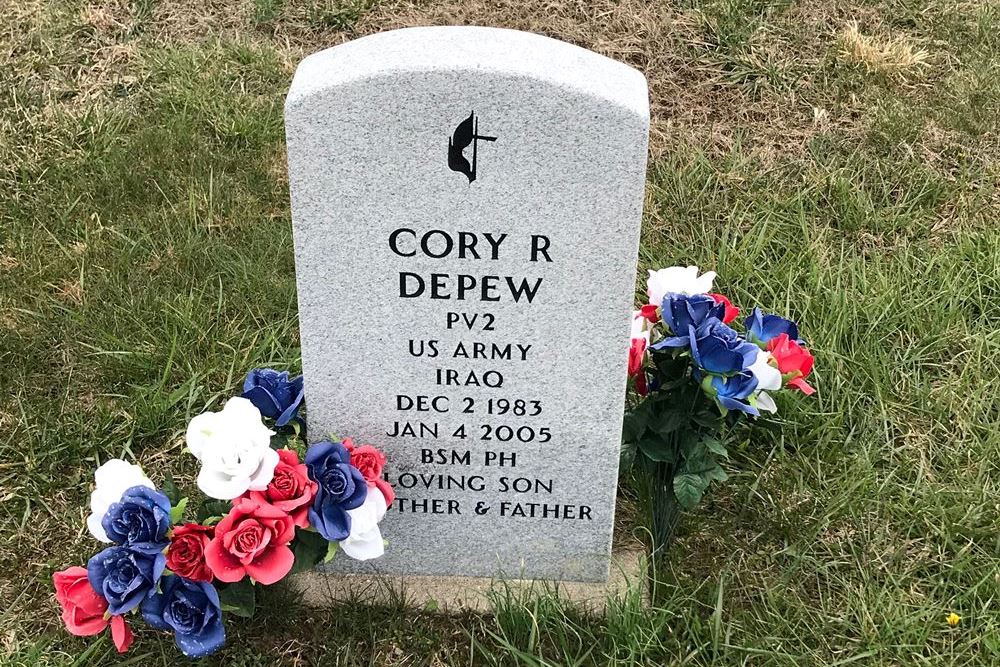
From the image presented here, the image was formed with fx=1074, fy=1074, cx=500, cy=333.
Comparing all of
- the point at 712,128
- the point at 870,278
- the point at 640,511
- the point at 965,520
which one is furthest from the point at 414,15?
the point at 965,520

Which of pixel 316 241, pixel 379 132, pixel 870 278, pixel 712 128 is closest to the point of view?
pixel 379 132

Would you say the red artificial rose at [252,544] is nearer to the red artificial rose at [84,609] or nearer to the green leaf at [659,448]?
the red artificial rose at [84,609]

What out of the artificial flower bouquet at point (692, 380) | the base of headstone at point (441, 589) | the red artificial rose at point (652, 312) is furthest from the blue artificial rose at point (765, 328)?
the base of headstone at point (441, 589)

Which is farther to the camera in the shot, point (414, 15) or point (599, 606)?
point (414, 15)

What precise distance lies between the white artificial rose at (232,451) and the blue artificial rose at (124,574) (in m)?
0.17

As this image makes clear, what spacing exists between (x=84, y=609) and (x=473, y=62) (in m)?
1.30

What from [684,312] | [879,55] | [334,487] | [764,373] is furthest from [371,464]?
[879,55]

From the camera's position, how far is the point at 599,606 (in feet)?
7.97

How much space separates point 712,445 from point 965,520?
0.74 metres

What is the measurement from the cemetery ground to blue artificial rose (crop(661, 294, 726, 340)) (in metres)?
0.33

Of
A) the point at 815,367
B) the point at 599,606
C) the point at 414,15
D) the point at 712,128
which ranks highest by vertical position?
the point at 414,15

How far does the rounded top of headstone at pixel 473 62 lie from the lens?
177 centimetres

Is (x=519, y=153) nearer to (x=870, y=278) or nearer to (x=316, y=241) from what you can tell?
(x=316, y=241)

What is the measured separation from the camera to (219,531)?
2.05 meters
